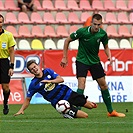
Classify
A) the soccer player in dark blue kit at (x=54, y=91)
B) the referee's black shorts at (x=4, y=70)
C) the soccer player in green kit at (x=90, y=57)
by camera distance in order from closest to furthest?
the soccer player in dark blue kit at (x=54, y=91) → the soccer player in green kit at (x=90, y=57) → the referee's black shorts at (x=4, y=70)

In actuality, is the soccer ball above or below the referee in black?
below

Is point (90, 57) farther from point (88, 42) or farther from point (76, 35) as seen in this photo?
point (76, 35)

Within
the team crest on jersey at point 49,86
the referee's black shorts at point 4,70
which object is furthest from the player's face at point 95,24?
the referee's black shorts at point 4,70

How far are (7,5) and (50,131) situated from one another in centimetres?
1455

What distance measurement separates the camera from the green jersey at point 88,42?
11617 mm

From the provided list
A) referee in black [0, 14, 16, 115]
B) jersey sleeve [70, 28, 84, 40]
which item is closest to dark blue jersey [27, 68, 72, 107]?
jersey sleeve [70, 28, 84, 40]

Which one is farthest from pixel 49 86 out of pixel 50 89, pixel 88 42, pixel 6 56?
pixel 6 56

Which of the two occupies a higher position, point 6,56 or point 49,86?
point 6,56

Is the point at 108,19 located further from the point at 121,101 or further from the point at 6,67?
the point at 6,67

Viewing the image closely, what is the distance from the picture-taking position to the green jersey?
11.6 meters

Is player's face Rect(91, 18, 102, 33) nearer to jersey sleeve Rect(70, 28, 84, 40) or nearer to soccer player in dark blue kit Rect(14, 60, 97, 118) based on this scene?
jersey sleeve Rect(70, 28, 84, 40)

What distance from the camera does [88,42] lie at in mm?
11750

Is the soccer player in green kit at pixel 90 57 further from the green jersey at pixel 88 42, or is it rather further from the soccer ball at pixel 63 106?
the soccer ball at pixel 63 106

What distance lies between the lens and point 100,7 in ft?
78.8
